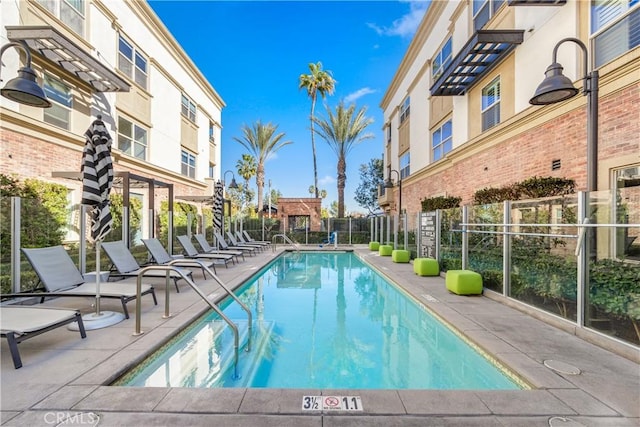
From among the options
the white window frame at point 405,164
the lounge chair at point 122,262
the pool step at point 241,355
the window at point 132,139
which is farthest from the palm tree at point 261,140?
the pool step at point 241,355

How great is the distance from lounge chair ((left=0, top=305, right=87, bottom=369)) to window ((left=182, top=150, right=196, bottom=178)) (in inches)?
630

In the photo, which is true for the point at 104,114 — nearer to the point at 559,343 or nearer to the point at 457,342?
the point at 457,342

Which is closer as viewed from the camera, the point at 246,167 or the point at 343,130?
the point at 343,130

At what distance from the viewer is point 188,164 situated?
19078 mm

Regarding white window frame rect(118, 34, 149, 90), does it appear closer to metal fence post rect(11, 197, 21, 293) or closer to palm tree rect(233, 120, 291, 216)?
metal fence post rect(11, 197, 21, 293)

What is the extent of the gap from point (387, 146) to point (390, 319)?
795 inches

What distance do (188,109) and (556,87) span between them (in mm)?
19393

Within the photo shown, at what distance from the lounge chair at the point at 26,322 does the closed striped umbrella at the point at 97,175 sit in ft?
3.80

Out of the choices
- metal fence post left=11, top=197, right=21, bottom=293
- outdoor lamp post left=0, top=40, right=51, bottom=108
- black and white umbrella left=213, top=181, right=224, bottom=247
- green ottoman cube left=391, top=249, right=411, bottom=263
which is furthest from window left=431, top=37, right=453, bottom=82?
metal fence post left=11, top=197, right=21, bottom=293

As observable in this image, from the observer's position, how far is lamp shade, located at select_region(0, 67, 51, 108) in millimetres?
4797

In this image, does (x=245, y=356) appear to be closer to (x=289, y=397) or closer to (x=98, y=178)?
(x=289, y=397)

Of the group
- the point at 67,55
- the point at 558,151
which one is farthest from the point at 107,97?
the point at 558,151

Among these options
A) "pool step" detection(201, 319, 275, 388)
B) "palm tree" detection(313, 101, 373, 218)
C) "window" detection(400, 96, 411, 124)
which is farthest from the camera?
→ "palm tree" detection(313, 101, 373, 218)
